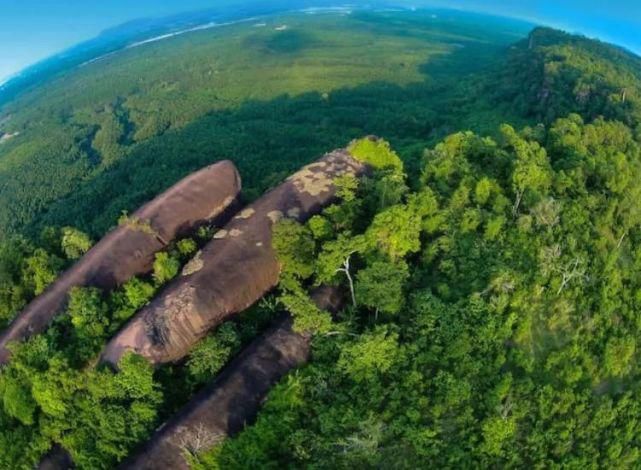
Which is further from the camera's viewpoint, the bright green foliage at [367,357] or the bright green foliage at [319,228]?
the bright green foliage at [319,228]

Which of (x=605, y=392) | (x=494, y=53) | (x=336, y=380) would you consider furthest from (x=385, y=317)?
(x=494, y=53)

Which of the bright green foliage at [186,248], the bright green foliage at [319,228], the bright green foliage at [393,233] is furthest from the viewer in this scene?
the bright green foliage at [186,248]

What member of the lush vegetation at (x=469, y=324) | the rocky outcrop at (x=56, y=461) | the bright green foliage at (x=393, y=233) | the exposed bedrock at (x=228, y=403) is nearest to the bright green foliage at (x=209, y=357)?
the exposed bedrock at (x=228, y=403)

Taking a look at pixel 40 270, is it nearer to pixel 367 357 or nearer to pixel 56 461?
pixel 56 461

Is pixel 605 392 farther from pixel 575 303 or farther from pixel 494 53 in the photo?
pixel 494 53

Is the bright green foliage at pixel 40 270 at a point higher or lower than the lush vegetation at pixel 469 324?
higher

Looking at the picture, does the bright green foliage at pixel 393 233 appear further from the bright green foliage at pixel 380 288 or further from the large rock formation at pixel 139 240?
the large rock formation at pixel 139 240
